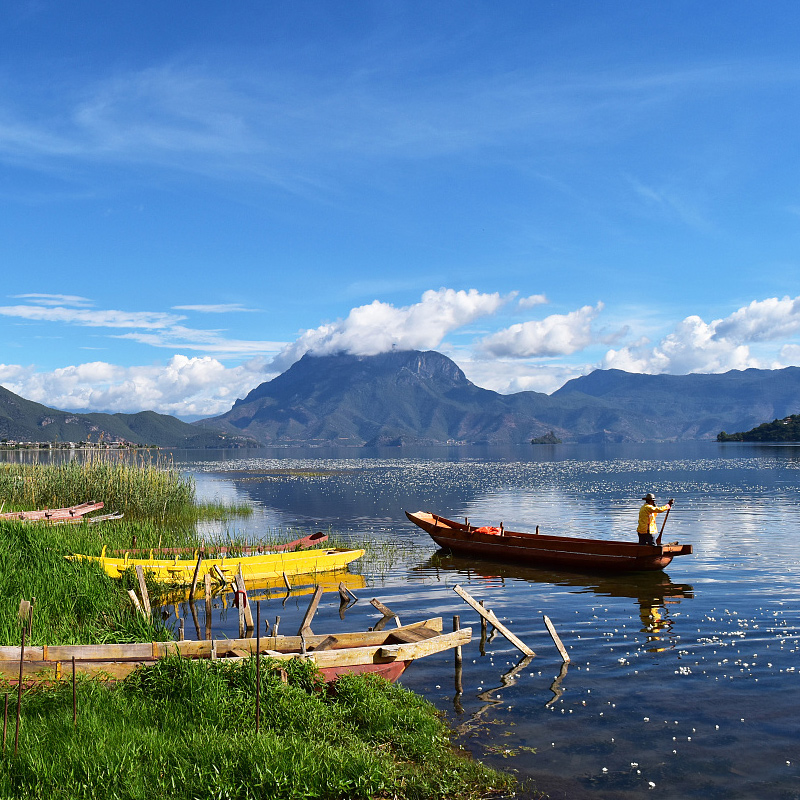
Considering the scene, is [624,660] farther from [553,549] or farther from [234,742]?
[553,549]

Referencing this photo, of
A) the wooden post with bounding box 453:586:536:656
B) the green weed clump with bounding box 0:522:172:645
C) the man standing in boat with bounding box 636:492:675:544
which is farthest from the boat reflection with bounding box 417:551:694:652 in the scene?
the green weed clump with bounding box 0:522:172:645

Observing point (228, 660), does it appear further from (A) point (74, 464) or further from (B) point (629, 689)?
(A) point (74, 464)

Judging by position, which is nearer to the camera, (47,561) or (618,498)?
(47,561)

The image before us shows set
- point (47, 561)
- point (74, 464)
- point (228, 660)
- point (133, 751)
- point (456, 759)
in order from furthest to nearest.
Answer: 1. point (74, 464)
2. point (47, 561)
3. point (228, 660)
4. point (456, 759)
5. point (133, 751)

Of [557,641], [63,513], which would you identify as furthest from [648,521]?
[63,513]

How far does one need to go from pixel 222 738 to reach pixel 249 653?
10.8 feet

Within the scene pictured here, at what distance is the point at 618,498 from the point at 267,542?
42.3 meters

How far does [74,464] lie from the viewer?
1885 inches

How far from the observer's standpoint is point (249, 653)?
43.4 ft

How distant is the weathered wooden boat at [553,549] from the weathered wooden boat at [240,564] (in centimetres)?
661

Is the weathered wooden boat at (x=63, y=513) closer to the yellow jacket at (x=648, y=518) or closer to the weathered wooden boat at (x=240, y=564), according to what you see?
the weathered wooden boat at (x=240, y=564)

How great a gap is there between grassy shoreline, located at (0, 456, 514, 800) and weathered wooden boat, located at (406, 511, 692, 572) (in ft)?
60.3

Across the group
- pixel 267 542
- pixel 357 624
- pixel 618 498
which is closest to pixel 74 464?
pixel 267 542

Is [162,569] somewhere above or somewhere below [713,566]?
above
